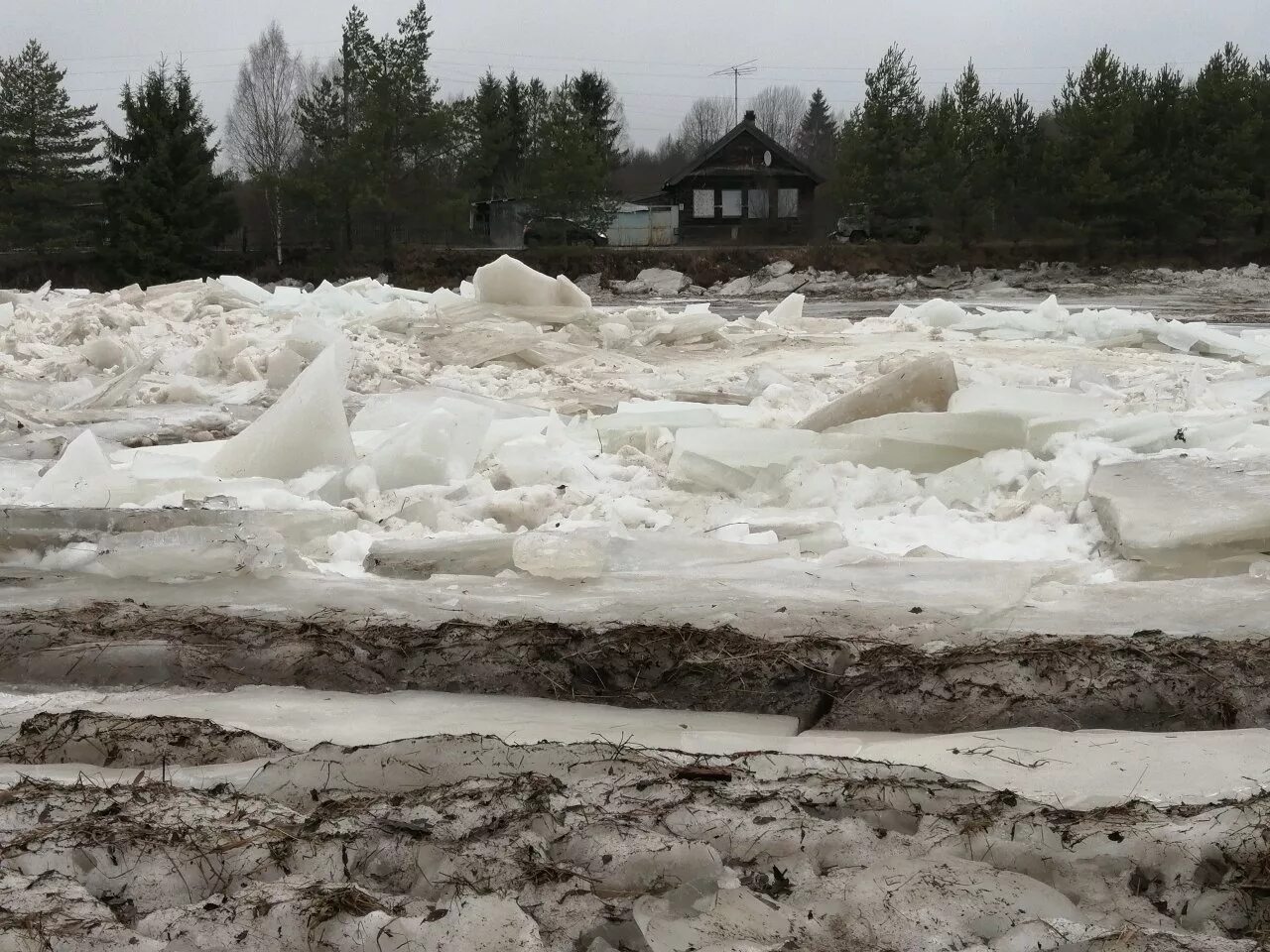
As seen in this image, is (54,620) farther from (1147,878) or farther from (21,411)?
(21,411)

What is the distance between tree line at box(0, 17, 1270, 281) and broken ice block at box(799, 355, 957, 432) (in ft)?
87.4

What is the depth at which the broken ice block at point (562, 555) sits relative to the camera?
3.60 m

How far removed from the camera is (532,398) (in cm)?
735

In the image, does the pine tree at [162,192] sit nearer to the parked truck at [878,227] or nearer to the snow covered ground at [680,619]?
the parked truck at [878,227]

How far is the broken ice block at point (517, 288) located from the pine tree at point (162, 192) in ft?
70.1

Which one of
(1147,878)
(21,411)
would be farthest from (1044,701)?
(21,411)

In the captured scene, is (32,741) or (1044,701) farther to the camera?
(1044,701)

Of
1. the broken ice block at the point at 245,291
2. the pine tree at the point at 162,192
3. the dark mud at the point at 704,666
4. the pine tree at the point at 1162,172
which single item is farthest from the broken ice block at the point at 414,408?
the pine tree at the point at 1162,172

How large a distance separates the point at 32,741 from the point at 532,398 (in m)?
5.18

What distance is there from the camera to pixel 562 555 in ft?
11.9

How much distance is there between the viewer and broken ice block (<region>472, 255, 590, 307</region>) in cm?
1023

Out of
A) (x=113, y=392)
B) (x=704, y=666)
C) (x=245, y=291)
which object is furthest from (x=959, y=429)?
(x=245, y=291)

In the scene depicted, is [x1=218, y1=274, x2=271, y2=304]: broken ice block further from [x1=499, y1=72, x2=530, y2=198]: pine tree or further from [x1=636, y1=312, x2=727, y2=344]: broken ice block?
[x1=499, y1=72, x2=530, y2=198]: pine tree

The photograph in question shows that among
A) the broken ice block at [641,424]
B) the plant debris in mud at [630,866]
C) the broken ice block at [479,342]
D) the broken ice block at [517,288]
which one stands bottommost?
the plant debris in mud at [630,866]
